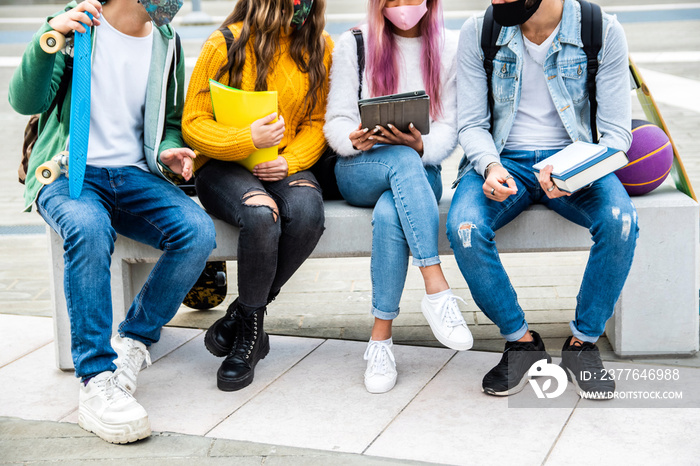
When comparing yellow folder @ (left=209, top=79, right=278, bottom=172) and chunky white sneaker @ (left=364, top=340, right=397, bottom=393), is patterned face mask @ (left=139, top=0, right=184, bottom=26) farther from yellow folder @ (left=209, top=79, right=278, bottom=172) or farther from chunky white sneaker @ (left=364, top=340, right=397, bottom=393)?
chunky white sneaker @ (left=364, top=340, right=397, bottom=393)

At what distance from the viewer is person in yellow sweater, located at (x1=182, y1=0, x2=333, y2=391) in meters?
2.99

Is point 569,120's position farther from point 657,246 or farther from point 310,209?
point 310,209

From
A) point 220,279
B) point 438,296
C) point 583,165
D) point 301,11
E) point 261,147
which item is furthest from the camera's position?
point 220,279

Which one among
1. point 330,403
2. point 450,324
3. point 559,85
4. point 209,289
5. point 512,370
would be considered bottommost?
point 209,289

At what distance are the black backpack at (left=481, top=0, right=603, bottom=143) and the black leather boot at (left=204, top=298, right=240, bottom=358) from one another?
1.33 metres

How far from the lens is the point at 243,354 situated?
311cm

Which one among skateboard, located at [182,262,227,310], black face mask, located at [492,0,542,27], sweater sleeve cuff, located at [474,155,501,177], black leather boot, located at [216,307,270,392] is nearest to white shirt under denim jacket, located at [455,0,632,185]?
sweater sleeve cuff, located at [474,155,501,177]

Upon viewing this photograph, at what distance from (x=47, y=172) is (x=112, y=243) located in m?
0.36

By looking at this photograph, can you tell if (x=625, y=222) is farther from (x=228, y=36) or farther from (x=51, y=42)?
(x=51, y=42)

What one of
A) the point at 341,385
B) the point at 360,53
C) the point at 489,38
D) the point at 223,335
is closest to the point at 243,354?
the point at 223,335

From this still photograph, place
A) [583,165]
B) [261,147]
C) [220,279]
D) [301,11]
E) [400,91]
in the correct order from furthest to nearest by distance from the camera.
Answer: [220,279] → [400,91] → [301,11] → [261,147] → [583,165]

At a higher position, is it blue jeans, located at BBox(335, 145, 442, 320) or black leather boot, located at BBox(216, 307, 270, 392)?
blue jeans, located at BBox(335, 145, 442, 320)

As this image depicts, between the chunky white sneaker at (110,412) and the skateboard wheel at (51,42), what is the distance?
109 cm

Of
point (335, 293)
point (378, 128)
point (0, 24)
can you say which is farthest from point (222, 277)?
point (0, 24)
